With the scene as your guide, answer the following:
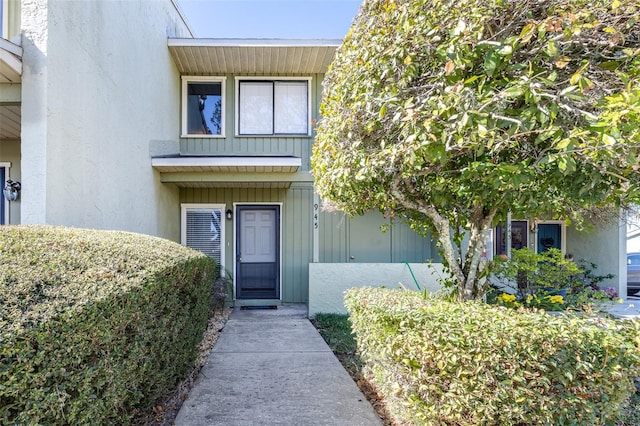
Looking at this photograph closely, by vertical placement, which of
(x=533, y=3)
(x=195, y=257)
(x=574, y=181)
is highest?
(x=533, y=3)

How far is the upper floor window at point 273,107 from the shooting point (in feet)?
25.2

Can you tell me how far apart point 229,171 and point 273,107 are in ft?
6.94

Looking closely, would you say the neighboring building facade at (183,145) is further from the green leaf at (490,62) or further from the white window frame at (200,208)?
the green leaf at (490,62)

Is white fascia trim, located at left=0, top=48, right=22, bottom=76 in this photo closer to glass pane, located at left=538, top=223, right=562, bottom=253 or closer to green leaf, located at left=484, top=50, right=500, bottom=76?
green leaf, located at left=484, top=50, right=500, bottom=76

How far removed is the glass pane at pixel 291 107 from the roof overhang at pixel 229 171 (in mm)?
1367

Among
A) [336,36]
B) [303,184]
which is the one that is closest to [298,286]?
[303,184]

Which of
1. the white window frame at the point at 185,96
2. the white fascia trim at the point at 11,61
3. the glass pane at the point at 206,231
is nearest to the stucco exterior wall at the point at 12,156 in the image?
the white fascia trim at the point at 11,61

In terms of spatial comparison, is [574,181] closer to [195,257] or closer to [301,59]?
[195,257]

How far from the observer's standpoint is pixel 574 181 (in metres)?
2.59

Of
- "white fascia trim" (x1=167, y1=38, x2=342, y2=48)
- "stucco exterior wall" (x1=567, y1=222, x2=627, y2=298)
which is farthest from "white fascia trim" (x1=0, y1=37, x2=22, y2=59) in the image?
"stucco exterior wall" (x1=567, y1=222, x2=627, y2=298)

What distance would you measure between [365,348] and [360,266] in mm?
3710

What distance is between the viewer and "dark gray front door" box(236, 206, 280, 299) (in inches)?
304

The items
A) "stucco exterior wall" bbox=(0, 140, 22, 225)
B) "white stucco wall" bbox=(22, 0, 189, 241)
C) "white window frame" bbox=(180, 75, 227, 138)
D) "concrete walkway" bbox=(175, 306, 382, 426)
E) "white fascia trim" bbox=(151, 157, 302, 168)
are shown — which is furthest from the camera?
"white window frame" bbox=(180, 75, 227, 138)

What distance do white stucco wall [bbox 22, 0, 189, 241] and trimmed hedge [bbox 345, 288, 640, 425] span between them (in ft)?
13.2
